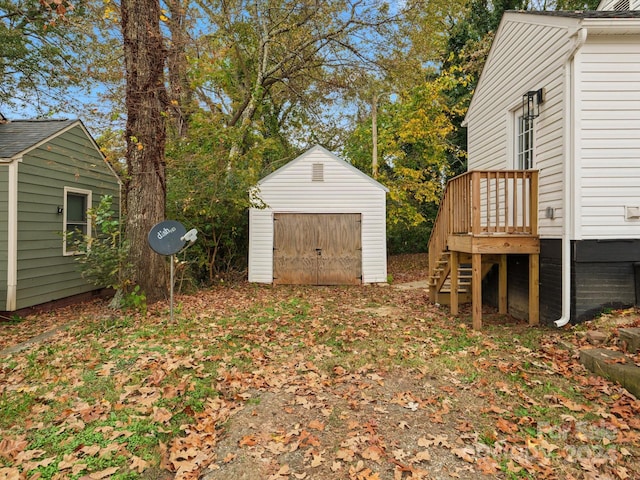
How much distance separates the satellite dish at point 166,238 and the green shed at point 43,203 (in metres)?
3.53

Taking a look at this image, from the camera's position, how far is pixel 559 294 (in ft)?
17.4

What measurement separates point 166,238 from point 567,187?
5.73 metres

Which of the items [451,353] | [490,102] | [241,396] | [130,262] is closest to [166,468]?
[241,396]

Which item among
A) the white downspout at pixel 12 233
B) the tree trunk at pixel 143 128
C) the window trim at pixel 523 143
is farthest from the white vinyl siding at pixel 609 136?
the white downspout at pixel 12 233

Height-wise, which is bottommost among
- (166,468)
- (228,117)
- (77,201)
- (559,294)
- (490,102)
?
(166,468)

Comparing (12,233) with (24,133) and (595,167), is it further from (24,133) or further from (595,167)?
(595,167)

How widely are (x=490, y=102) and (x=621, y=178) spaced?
3549 millimetres

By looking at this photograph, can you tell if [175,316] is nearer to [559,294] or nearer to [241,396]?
[241,396]

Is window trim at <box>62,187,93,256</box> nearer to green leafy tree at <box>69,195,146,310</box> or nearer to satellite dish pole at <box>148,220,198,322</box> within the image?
green leafy tree at <box>69,195,146,310</box>

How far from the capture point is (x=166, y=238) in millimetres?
5746

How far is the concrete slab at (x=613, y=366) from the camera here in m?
3.48

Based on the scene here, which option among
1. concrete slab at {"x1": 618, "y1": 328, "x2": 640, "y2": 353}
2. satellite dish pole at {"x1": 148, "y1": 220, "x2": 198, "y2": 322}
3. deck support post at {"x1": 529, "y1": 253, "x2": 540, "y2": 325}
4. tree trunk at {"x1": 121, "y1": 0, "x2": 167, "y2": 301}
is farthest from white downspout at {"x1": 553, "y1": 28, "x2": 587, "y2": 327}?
tree trunk at {"x1": 121, "y1": 0, "x2": 167, "y2": 301}

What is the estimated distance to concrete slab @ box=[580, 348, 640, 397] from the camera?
11.4ft

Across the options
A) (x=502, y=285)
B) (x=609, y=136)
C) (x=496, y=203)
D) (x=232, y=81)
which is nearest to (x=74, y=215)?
(x=232, y=81)
